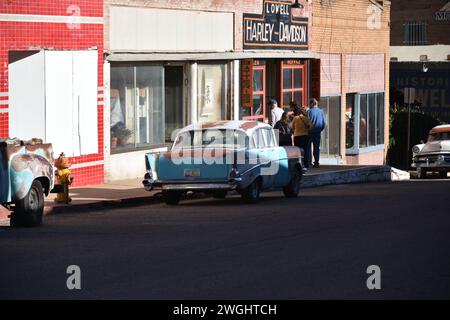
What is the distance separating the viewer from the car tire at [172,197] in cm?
2223

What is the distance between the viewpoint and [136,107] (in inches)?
1113

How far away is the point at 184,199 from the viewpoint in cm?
2416

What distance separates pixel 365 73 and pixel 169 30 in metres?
15.6

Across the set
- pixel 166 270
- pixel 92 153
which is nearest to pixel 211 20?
pixel 92 153

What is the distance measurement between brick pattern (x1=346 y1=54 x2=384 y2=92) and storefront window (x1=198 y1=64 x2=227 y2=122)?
952cm

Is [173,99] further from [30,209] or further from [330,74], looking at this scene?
[30,209]

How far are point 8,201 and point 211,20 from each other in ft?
48.6

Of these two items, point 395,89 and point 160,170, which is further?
point 395,89

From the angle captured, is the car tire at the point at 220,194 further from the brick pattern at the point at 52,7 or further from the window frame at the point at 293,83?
the window frame at the point at 293,83

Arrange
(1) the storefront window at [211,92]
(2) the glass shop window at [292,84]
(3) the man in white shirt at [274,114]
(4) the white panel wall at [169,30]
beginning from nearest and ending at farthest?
(4) the white panel wall at [169,30]
(3) the man in white shirt at [274,114]
(1) the storefront window at [211,92]
(2) the glass shop window at [292,84]

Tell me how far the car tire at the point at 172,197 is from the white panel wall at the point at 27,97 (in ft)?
11.4

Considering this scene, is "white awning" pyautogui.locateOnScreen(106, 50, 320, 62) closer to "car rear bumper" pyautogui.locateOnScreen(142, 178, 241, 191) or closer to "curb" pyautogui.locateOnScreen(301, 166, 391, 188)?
"curb" pyautogui.locateOnScreen(301, 166, 391, 188)

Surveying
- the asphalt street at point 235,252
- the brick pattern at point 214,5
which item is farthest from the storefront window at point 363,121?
the asphalt street at point 235,252

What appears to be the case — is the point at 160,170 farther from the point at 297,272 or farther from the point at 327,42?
the point at 327,42
